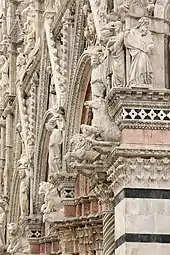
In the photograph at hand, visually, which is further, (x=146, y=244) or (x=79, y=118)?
(x=79, y=118)

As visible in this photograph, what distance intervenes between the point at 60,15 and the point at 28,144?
3.65 m

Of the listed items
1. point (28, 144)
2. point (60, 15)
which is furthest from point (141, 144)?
point (28, 144)

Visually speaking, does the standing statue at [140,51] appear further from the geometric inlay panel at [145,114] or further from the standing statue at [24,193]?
the standing statue at [24,193]

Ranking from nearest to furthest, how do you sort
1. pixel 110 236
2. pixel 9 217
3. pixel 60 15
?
pixel 110 236 < pixel 60 15 < pixel 9 217

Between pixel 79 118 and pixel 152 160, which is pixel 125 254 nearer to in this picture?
pixel 152 160

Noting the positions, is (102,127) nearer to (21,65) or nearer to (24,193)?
(24,193)

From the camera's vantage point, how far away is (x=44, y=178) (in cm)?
2125

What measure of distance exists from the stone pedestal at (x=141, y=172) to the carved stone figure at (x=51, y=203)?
4.62 metres

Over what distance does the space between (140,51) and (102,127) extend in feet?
4.07

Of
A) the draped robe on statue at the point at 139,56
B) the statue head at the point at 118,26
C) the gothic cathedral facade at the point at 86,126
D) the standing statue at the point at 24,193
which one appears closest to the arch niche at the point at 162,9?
the gothic cathedral facade at the point at 86,126

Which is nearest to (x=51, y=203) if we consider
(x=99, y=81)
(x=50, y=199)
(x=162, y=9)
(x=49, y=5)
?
(x=50, y=199)

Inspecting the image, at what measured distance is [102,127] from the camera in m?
12.7

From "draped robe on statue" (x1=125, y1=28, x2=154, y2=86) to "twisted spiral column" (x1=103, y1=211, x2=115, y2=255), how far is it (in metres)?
2.19

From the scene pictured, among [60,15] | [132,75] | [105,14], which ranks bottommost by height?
[132,75]
